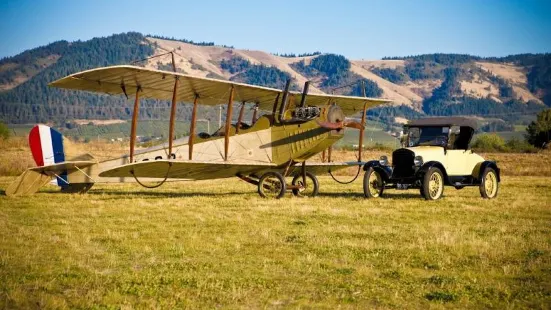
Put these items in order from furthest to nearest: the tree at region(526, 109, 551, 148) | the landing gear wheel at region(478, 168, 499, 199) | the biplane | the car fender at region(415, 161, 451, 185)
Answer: the tree at region(526, 109, 551, 148) < the landing gear wheel at region(478, 168, 499, 199) < the biplane < the car fender at region(415, 161, 451, 185)

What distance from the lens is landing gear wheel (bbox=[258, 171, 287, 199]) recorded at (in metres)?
15.9

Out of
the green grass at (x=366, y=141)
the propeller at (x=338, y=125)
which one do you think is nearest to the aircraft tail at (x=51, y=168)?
the propeller at (x=338, y=125)

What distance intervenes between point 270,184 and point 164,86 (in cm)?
384

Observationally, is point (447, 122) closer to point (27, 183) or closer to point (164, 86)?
point (164, 86)

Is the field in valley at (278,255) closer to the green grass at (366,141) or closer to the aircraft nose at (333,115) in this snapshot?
the aircraft nose at (333,115)

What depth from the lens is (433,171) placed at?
14.9m

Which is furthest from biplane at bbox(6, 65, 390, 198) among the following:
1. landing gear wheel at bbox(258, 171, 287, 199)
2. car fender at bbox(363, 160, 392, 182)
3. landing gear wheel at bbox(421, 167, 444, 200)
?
landing gear wheel at bbox(421, 167, 444, 200)

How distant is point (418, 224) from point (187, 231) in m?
3.98

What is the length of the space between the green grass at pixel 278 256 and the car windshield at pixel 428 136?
252 cm

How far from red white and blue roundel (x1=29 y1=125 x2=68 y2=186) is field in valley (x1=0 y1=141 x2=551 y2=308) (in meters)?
3.29

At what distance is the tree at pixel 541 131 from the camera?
60.1 meters

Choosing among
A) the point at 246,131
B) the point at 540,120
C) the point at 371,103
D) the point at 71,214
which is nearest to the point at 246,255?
the point at 71,214

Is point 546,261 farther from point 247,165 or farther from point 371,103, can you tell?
point 371,103

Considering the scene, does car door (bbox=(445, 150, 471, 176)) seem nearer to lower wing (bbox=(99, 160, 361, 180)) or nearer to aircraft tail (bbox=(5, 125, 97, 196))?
lower wing (bbox=(99, 160, 361, 180))
